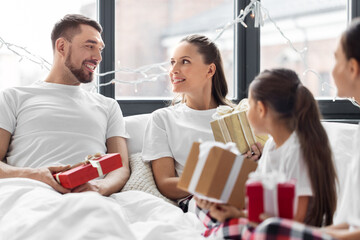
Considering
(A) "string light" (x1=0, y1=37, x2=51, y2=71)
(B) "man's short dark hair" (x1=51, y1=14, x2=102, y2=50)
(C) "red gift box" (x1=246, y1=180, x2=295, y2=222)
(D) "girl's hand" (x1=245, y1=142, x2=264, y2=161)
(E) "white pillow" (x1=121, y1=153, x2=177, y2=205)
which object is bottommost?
(E) "white pillow" (x1=121, y1=153, x2=177, y2=205)

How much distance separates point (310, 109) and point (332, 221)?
0.33 metres

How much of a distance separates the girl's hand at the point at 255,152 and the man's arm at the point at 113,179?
54 cm

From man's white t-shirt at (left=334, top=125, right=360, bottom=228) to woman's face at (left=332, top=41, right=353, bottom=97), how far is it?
0.40 feet

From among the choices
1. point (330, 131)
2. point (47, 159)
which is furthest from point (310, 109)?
point (47, 159)

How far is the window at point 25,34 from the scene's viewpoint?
231 cm

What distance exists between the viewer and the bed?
1.18 m

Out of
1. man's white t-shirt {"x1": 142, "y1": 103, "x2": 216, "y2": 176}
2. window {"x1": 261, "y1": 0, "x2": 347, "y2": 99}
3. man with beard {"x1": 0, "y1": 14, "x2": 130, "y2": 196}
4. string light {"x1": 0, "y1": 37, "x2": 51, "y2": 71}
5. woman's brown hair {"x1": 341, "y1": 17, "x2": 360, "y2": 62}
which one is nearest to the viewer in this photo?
woman's brown hair {"x1": 341, "y1": 17, "x2": 360, "y2": 62}

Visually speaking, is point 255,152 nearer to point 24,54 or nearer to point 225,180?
point 225,180

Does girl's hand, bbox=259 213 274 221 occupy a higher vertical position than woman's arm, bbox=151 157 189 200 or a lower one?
higher

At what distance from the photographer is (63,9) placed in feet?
7.92

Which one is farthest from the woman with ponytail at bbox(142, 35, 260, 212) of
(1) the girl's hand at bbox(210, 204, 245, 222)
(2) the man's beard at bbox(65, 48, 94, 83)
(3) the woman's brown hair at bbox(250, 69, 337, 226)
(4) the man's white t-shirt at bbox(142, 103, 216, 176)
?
(3) the woman's brown hair at bbox(250, 69, 337, 226)

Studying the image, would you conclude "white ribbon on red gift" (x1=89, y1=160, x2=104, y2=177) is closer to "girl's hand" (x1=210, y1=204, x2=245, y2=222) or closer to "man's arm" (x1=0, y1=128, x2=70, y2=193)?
"man's arm" (x1=0, y1=128, x2=70, y2=193)

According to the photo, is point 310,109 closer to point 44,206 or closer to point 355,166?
point 355,166

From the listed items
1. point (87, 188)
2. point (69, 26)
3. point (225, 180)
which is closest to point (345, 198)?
point (225, 180)
